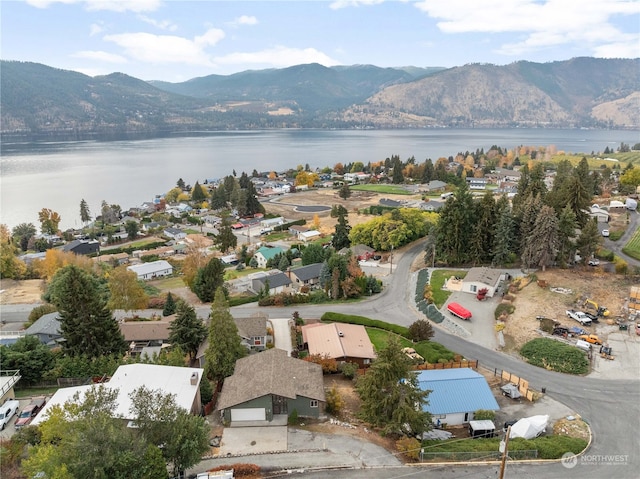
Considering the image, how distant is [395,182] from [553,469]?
107049 millimetres

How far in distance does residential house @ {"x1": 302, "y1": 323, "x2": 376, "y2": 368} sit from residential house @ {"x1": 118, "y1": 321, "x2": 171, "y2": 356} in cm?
1089

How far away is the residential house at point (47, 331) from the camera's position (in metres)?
34.3

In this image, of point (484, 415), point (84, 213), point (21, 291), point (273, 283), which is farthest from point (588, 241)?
point (84, 213)

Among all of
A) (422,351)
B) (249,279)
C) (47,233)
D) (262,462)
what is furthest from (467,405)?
(47,233)

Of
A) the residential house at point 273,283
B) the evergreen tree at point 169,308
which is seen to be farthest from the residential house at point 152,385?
the residential house at point 273,283

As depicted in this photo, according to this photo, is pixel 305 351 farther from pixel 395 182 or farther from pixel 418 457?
pixel 395 182

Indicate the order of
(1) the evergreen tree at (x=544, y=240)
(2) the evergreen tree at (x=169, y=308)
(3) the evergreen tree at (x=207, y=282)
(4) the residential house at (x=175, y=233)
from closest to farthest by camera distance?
(2) the evergreen tree at (x=169, y=308)
(1) the evergreen tree at (x=544, y=240)
(3) the evergreen tree at (x=207, y=282)
(4) the residential house at (x=175, y=233)

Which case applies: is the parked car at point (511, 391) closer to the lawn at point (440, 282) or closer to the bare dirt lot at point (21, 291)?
the lawn at point (440, 282)

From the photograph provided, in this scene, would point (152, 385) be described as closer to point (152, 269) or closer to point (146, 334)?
point (146, 334)

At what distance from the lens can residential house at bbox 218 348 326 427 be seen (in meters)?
22.6

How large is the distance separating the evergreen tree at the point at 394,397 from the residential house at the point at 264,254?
4069 cm

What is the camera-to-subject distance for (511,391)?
1005 inches

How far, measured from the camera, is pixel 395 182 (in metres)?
122

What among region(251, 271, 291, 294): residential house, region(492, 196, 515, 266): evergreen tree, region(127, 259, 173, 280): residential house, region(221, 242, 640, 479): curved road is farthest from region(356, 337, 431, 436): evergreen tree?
region(127, 259, 173, 280): residential house
